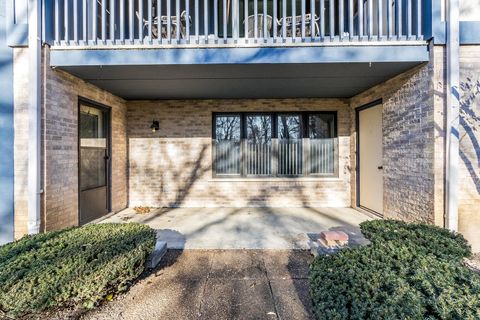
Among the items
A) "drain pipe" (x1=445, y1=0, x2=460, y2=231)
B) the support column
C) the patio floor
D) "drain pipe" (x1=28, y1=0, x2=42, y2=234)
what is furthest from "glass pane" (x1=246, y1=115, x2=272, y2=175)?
the support column

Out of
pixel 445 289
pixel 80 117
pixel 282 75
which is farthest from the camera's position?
pixel 80 117

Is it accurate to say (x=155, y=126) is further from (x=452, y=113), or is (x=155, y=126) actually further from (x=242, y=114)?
(x=452, y=113)

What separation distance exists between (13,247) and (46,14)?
3224mm

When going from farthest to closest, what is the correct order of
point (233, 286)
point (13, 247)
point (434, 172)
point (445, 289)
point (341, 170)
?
point (341, 170), point (434, 172), point (233, 286), point (13, 247), point (445, 289)

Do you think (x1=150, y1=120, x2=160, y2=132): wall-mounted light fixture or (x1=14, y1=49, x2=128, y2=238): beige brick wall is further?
(x1=150, y1=120, x2=160, y2=132): wall-mounted light fixture

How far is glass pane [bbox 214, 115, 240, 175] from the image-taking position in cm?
646

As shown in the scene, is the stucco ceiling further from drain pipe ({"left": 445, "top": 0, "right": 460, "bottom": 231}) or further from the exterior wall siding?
drain pipe ({"left": 445, "top": 0, "right": 460, "bottom": 231})

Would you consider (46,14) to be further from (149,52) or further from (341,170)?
(341,170)

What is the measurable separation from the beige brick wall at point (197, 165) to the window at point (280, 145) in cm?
18

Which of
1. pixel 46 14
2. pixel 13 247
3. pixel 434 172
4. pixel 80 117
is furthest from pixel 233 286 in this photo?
pixel 46 14

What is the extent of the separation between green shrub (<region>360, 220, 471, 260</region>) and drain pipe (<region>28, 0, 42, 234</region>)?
4299 millimetres

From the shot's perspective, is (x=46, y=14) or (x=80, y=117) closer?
(x=46, y=14)

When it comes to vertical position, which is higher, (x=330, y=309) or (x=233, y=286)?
(x=330, y=309)

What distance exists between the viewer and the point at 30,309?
1.96 m
